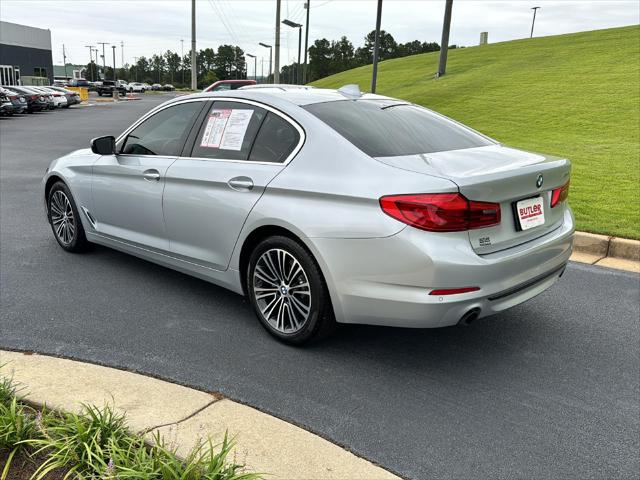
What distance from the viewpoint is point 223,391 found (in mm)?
3355

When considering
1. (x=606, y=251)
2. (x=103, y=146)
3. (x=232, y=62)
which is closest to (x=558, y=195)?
(x=606, y=251)

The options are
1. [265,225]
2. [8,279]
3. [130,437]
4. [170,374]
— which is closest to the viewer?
[130,437]

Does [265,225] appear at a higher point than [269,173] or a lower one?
lower

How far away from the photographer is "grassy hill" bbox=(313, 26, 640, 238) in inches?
332

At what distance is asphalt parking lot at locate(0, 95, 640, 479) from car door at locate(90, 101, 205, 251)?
1.56ft

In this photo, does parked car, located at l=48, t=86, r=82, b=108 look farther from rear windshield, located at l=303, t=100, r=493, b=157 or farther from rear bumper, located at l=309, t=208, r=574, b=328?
rear bumper, located at l=309, t=208, r=574, b=328

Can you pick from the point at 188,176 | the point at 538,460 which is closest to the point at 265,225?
the point at 188,176

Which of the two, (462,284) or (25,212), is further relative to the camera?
(25,212)

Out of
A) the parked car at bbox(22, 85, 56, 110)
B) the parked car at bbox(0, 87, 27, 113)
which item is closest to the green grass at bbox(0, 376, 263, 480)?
the parked car at bbox(0, 87, 27, 113)

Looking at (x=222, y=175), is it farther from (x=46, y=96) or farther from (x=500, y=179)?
(x=46, y=96)

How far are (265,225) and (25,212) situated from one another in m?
5.28

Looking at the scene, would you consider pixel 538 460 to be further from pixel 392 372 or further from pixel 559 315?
pixel 559 315

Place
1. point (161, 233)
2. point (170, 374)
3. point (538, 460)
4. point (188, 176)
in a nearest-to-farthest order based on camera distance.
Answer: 1. point (538, 460)
2. point (170, 374)
3. point (188, 176)
4. point (161, 233)

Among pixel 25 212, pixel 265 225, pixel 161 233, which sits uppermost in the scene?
pixel 265 225
